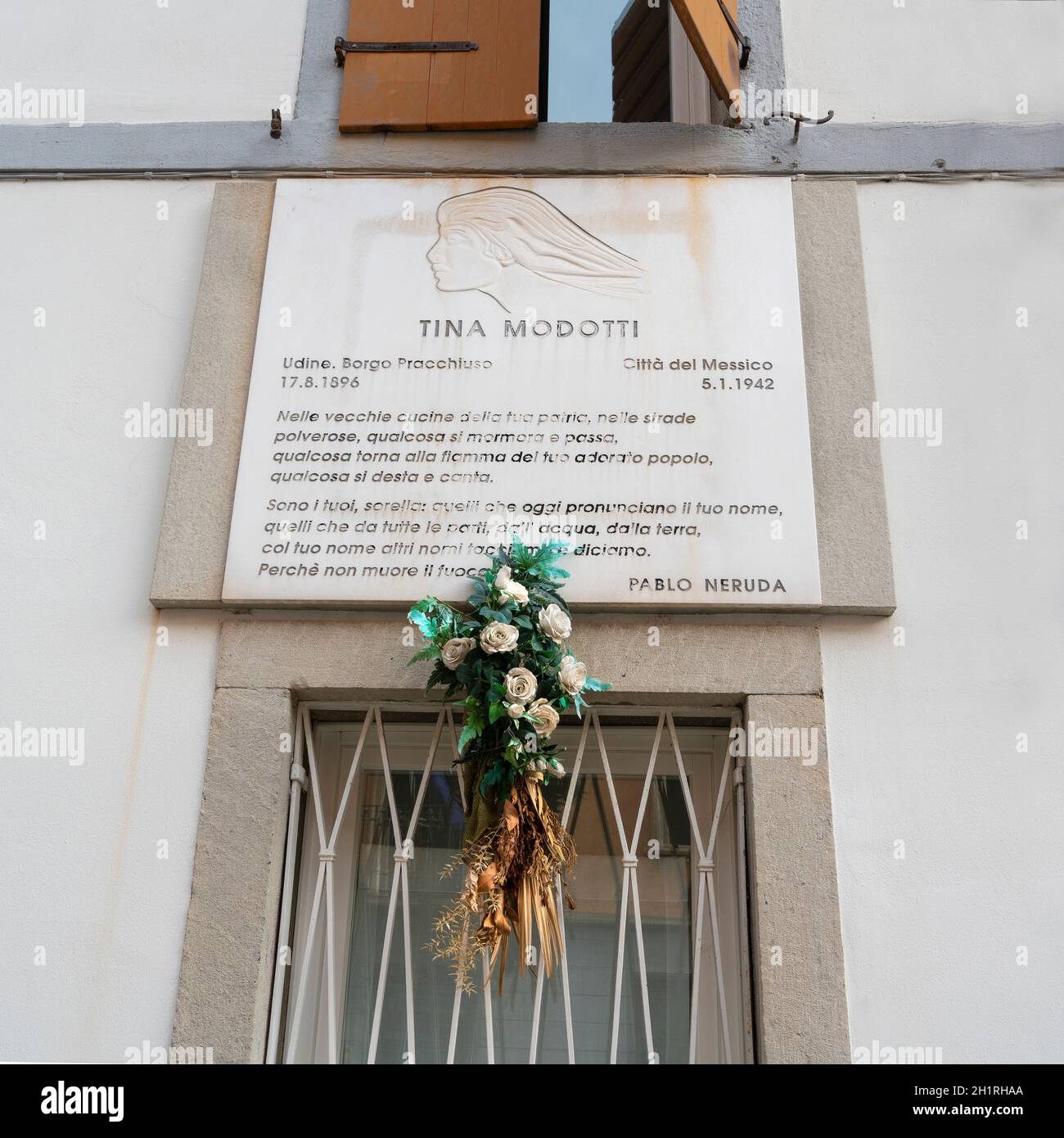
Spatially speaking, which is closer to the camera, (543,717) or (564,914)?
(543,717)

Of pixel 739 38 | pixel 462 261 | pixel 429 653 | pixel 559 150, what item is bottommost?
pixel 429 653

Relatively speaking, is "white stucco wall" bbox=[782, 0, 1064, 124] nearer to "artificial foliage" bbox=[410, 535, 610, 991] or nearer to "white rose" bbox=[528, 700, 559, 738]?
"artificial foliage" bbox=[410, 535, 610, 991]

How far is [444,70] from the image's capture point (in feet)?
14.2

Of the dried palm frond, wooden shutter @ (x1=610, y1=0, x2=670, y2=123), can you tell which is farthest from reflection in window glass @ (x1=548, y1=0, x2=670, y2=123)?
the dried palm frond

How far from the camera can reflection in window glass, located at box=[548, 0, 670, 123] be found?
4586 millimetres

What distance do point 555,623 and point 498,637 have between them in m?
0.17

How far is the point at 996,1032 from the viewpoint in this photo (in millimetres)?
3207

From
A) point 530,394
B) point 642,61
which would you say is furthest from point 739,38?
point 530,394

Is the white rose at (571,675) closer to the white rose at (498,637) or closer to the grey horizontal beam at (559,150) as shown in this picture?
the white rose at (498,637)

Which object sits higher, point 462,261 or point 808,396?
point 462,261

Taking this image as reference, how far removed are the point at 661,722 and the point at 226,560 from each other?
138 centimetres

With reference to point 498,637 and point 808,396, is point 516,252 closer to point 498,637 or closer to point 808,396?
point 808,396

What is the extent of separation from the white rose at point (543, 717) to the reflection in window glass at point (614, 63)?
7.70ft

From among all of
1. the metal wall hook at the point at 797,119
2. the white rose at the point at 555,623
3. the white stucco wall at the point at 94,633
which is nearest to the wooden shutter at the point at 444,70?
the white stucco wall at the point at 94,633
